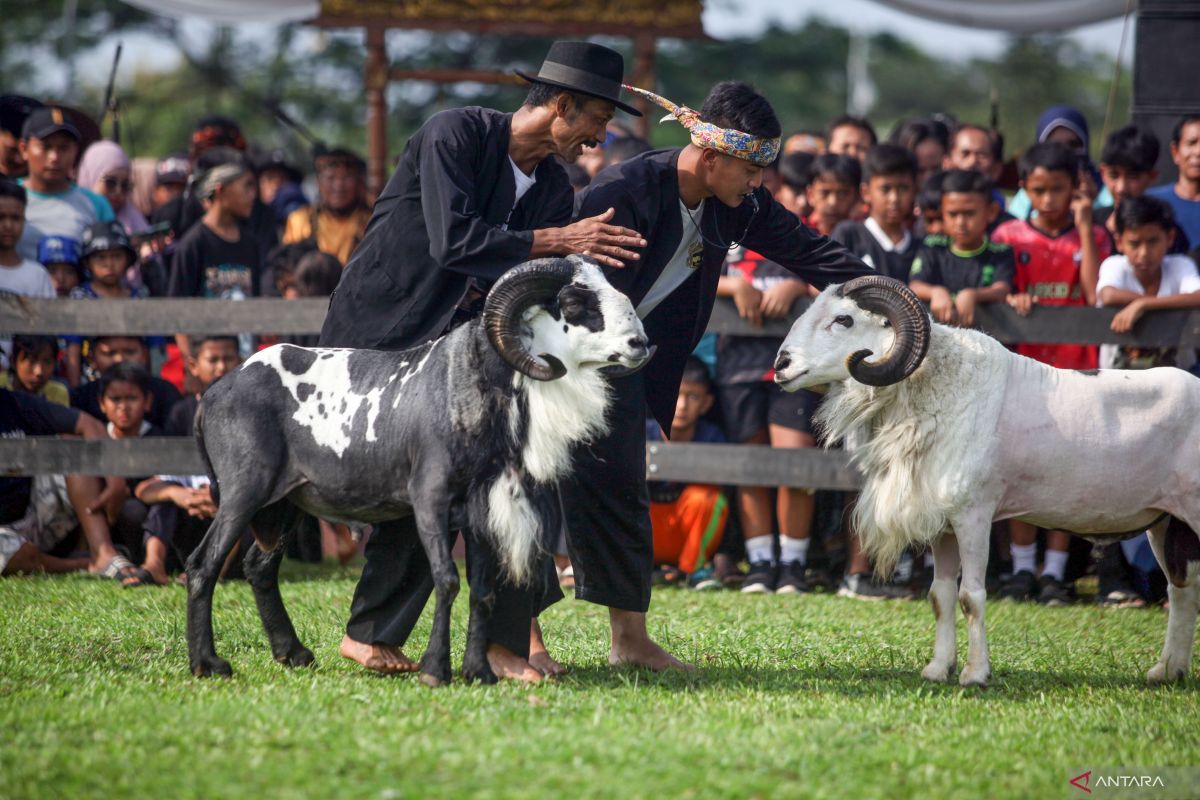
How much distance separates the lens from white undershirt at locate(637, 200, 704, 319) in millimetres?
6215

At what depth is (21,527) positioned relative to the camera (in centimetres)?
901

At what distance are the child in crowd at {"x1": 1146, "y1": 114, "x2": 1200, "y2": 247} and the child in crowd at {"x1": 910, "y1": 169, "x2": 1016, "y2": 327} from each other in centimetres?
129

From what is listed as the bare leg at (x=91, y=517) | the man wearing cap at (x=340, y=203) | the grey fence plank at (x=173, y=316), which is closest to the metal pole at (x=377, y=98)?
the man wearing cap at (x=340, y=203)

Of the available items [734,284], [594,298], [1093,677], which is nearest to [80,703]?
[594,298]

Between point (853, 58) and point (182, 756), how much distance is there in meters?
38.1

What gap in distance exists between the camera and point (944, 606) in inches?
245

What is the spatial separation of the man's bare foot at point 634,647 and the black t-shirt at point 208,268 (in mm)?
5202

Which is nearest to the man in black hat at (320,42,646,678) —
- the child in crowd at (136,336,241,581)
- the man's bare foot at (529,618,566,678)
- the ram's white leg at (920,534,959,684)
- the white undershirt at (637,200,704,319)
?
the man's bare foot at (529,618,566,678)

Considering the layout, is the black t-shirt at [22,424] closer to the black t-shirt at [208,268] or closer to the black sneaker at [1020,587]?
the black t-shirt at [208,268]

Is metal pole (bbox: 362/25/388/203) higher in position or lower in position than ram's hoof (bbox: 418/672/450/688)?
higher

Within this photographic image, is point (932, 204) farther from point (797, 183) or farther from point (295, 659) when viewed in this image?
point (295, 659)

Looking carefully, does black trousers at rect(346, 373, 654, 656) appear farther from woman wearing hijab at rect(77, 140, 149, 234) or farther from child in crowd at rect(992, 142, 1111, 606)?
woman wearing hijab at rect(77, 140, 149, 234)

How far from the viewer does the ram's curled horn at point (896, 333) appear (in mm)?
6055

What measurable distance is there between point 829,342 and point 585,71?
1653 mm
